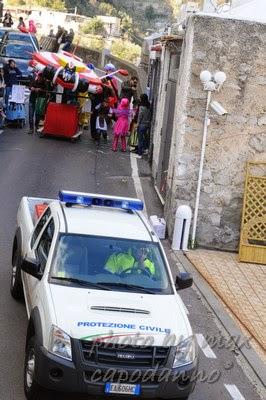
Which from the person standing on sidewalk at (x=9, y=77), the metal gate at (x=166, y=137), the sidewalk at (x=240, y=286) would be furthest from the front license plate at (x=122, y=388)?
the person standing on sidewalk at (x=9, y=77)

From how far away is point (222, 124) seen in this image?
13602 millimetres

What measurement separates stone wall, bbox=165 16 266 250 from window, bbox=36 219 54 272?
600cm

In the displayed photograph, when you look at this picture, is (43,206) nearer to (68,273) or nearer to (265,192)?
(68,273)

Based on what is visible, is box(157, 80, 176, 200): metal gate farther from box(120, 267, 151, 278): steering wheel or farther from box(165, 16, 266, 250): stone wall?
box(120, 267, 151, 278): steering wheel

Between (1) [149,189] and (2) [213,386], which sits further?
(1) [149,189]

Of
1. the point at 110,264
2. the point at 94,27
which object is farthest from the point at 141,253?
the point at 94,27

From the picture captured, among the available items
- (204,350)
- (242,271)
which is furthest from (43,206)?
(242,271)

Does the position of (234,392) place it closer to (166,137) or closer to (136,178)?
(166,137)

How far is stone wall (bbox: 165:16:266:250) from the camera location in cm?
1337

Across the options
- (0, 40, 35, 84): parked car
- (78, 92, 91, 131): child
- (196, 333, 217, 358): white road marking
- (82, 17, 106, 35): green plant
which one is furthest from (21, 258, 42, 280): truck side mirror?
(82, 17, 106, 35): green plant

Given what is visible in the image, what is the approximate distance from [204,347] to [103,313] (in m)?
2.81

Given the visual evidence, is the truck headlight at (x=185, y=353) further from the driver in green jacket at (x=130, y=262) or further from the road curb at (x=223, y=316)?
the road curb at (x=223, y=316)

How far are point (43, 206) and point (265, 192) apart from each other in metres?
5.30

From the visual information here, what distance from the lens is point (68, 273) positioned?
7266mm
